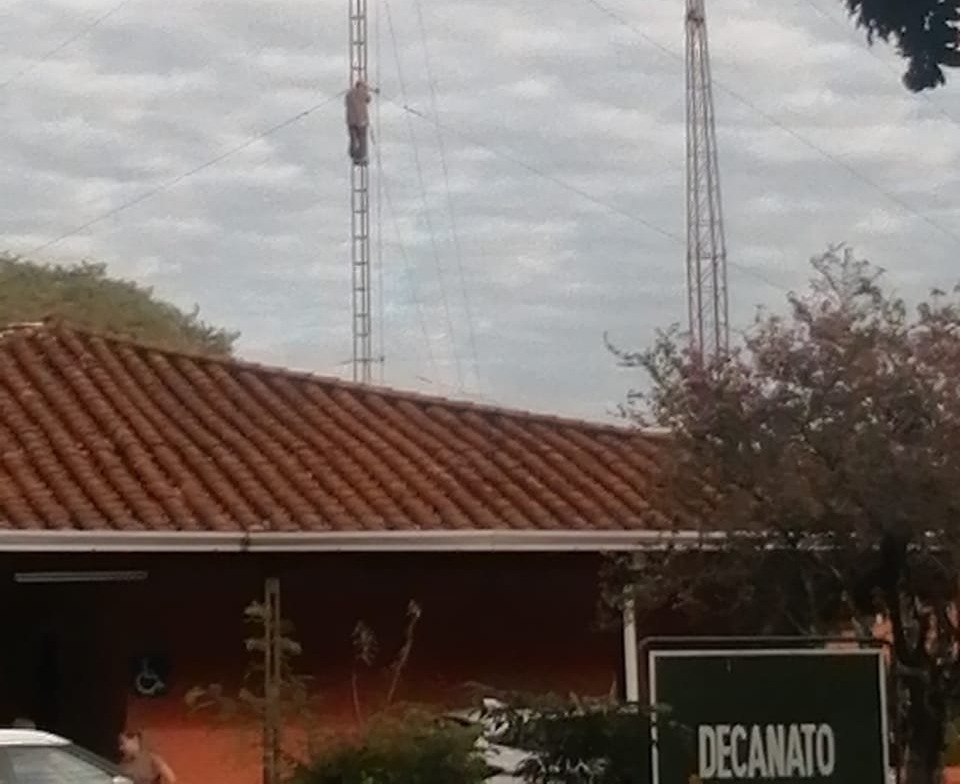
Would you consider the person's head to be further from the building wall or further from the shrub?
the shrub

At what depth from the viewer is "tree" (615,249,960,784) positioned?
12.5 meters

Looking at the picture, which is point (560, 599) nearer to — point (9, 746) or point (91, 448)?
point (91, 448)

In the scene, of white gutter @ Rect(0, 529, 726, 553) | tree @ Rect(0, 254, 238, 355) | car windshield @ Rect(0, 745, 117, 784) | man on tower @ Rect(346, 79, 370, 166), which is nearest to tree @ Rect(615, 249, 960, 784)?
white gutter @ Rect(0, 529, 726, 553)

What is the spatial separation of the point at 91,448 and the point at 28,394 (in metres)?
1.46

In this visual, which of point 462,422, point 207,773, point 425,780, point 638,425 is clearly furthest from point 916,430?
point 462,422

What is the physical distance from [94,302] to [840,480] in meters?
48.9

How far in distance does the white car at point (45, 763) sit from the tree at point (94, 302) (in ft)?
136

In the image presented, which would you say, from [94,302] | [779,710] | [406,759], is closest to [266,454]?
[406,759]

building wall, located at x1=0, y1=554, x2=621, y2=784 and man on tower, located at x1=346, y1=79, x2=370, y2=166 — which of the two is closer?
building wall, located at x1=0, y1=554, x2=621, y2=784

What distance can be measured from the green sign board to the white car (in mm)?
3978

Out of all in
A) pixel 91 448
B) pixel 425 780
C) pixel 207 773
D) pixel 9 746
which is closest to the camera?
pixel 425 780

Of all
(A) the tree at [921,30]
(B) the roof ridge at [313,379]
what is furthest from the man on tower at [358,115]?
(A) the tree at [921,30]

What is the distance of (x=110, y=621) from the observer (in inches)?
646

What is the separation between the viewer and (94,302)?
59.5 meters
